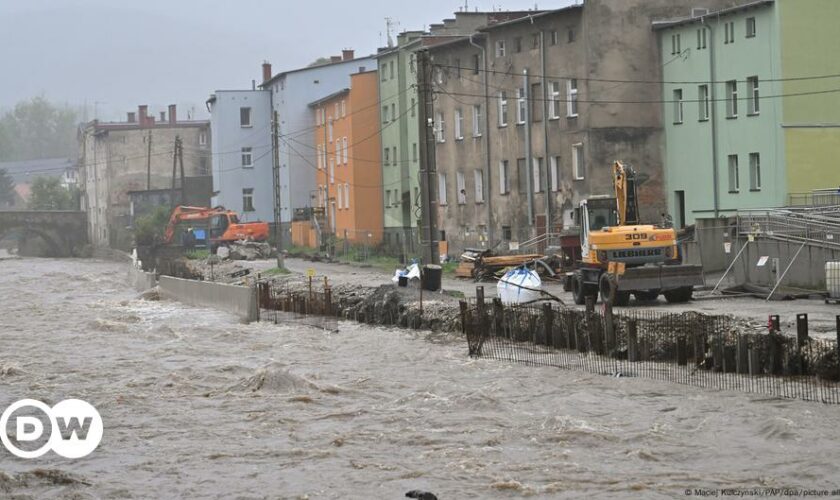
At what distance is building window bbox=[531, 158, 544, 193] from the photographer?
60562 millimetres

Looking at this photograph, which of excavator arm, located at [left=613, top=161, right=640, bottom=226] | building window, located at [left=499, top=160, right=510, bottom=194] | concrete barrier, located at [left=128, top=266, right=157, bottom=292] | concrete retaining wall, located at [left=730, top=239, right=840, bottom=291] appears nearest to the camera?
excavator arm, located at [left=613, top=161, right=640, bottom=226]

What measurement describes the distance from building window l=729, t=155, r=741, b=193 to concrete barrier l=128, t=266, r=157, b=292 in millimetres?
24143

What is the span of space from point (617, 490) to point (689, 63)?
39890mm

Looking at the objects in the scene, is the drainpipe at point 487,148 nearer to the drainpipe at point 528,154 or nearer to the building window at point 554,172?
the drainpipe at point 528,154

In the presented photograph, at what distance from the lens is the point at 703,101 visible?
52.4 m

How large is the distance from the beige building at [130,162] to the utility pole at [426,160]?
75.3 meters

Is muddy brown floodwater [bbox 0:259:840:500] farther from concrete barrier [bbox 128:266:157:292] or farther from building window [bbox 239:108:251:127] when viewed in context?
building window [bbox 239:108:251:127]

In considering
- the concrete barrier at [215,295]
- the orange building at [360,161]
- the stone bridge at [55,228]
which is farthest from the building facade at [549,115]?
the stone bridge at [55,228]

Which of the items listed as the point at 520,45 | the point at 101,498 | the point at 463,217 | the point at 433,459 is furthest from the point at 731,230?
the point at 101,498

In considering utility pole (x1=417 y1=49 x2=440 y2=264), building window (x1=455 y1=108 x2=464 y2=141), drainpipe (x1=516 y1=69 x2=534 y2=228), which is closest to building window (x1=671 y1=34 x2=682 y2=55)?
drainpipe (x1=516 y1=69 x2=534 y2=228)

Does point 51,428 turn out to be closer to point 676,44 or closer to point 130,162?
point 676,44

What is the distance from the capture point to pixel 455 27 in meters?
77.0

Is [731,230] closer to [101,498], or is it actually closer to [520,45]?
[520,45]

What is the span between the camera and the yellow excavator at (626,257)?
34500 mm
